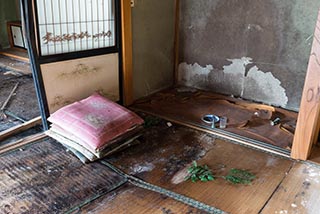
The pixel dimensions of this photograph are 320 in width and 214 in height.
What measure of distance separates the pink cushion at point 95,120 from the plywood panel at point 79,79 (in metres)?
0.22

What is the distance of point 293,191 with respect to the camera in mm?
2143

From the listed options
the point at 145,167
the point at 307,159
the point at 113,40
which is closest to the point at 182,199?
the point at 145,167

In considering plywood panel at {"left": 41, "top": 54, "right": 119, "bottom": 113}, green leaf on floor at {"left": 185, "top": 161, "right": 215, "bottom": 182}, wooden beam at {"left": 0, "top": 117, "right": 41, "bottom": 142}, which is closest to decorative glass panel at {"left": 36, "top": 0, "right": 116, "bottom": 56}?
plywood panel at {"left": 41, "top": 54, "right": 119, "bottom": 113}

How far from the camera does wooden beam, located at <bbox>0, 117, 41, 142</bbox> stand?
2752 mm

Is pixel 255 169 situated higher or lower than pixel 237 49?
lower

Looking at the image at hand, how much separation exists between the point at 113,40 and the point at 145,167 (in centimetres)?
146

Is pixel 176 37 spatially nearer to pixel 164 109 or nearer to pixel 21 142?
pixel 164 109

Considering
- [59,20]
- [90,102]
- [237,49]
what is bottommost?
[90,102]

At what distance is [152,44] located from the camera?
3684 mm

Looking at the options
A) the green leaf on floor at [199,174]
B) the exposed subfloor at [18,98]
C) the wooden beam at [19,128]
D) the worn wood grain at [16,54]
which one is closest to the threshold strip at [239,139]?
the green leaf on floor at [199,174]

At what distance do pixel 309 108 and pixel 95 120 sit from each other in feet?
5.51

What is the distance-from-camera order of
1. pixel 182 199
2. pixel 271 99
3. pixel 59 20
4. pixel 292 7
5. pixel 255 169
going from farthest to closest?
pixel 271 99 → pixel 292 7 → pixel 59 20 → pixel 255 169 → pixel 182 199

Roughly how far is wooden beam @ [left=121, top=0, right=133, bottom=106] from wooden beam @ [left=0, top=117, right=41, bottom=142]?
38.0 inches

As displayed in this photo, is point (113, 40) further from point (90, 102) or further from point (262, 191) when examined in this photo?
point (262, 191)
